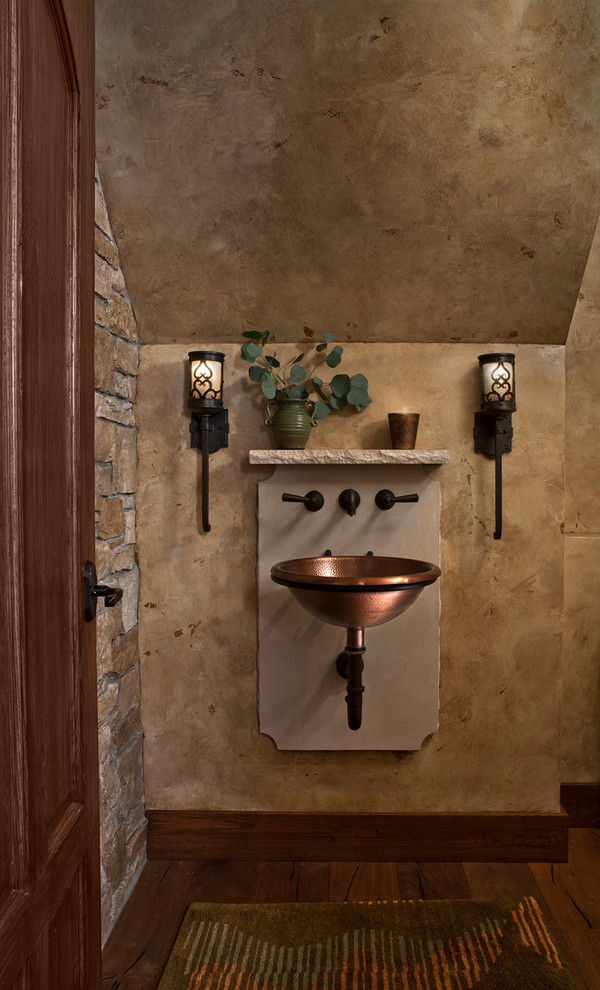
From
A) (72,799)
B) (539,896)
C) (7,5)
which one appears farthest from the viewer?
(539,896)

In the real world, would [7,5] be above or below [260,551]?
above

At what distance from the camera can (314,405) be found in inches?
93.7

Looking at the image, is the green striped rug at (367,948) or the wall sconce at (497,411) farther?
the wall sconce at (497,411)

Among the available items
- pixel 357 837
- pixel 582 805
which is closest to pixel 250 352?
pixel 357 837

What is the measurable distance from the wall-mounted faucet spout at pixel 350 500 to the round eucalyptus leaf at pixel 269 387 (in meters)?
0.40

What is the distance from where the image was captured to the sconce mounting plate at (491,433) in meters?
2.36

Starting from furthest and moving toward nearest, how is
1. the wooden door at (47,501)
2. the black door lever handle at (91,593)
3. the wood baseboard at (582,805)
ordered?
the wood baseboard at (582,805)
the black door lever handle at (91,593)
the wooden door at (47,501)

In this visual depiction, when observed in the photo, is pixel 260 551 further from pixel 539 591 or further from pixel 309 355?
pixel 539 591

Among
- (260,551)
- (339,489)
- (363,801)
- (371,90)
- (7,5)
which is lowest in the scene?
(363,801)

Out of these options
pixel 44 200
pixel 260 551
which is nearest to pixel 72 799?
pixel 44 200

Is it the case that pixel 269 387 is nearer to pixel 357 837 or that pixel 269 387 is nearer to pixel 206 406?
pixel 206 406

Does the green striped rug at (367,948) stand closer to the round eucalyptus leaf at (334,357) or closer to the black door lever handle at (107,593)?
the black door lever handle at (107,593)

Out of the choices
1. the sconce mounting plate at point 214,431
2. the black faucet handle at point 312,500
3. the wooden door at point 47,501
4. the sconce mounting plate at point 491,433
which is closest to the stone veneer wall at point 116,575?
the sconce mounting plate at point 214,431

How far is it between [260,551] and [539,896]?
1.36 m
